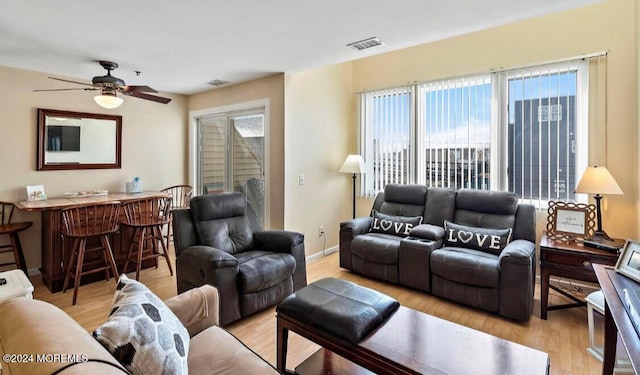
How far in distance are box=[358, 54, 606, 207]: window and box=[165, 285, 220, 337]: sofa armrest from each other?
3.32m

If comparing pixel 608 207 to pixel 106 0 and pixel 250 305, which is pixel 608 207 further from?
pixel 106 0

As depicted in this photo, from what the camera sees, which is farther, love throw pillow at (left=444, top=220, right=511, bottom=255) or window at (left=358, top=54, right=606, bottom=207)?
window at (left=358, top=54, right=606, bottom=207)

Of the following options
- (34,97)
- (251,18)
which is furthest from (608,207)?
(34,97)

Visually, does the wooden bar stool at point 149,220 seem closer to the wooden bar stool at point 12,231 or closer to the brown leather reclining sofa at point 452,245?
the wooden bar stool at point 12,231

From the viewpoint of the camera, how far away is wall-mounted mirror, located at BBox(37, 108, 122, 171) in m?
3.93

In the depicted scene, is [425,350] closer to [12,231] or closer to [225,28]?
[225,28]

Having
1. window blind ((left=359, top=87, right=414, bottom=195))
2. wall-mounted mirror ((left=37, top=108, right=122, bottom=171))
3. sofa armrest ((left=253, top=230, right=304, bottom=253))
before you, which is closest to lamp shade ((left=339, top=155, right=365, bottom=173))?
window blind ((left=359, top=87, right=414, bottom=195))

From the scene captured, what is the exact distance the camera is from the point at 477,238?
323 centimetres

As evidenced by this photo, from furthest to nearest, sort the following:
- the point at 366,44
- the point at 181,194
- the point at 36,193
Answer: the point at 181,194 → the point at 36,193 → the point at 366,44

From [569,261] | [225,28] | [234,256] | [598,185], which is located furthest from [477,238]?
[225,28]

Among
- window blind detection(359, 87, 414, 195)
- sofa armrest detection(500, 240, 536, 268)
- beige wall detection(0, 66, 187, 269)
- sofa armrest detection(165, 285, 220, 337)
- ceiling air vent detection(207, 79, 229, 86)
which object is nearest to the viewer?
sofa armrest detection(165, 285, 220, 337)

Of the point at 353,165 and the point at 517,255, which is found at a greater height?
the point at 353,165

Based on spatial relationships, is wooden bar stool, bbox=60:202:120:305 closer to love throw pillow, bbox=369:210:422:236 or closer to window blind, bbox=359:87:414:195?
love throw pillow, bbox=369:210:422:236

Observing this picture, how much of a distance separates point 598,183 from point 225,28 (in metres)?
3.40
